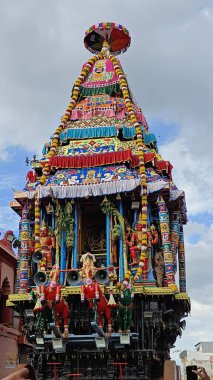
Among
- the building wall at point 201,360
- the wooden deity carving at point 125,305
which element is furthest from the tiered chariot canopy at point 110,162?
the building wall at point 201,360

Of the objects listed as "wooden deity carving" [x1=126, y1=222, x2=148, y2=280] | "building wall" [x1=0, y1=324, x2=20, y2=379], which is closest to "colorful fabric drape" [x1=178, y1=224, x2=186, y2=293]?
"wooden deity carving" [x1=126, y1=222, x2=148, y2=280]

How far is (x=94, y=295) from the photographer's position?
18.1m

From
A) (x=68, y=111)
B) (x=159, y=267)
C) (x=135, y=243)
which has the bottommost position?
(x=159, y=267)

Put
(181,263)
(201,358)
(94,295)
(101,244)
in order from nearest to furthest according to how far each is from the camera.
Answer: (94,295)
(101,244)
(181,263)
(201,358)

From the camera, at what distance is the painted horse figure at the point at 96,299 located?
1816 centimetres

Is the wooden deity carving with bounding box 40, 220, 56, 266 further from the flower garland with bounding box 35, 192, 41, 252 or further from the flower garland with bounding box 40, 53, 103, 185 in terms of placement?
the flower garland with bounding box 40, 53, 103, 185

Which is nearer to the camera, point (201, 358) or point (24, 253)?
point (24, 253)

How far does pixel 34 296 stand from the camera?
787 inches

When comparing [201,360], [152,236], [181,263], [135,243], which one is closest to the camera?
[135,243]

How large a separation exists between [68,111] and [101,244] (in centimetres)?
683

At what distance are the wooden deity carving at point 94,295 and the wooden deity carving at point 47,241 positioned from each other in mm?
3271

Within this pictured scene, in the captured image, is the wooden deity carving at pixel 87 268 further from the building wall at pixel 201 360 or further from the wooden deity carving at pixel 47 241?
the building wall at pixel 201 360

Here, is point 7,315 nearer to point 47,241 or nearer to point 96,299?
point 47,241

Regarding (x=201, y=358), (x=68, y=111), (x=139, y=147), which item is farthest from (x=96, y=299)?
(x=201, y=358)
